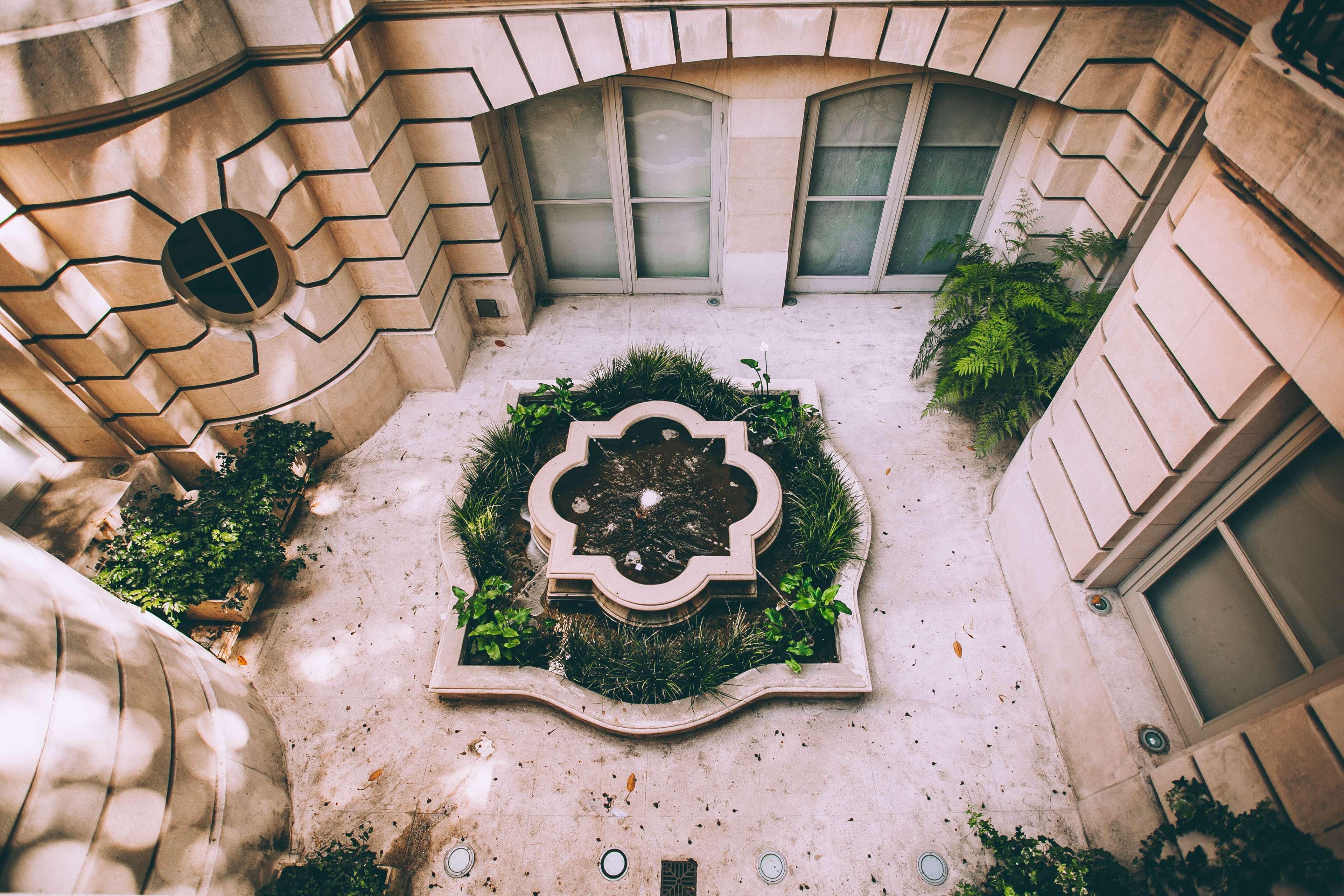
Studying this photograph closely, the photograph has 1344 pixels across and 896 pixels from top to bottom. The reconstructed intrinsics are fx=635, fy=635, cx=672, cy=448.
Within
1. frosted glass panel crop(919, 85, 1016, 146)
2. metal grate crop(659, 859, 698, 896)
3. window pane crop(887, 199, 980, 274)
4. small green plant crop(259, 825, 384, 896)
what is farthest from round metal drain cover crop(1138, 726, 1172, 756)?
frosted glass panel crop(919, 85, 1016, 146)

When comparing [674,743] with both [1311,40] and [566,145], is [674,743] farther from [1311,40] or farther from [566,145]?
[566,145]

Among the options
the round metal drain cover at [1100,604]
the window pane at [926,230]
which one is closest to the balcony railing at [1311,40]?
the round metal drain cover at [1100,604]

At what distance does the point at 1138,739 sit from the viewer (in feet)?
13.1

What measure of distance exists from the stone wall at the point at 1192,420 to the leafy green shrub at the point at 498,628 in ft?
12.9

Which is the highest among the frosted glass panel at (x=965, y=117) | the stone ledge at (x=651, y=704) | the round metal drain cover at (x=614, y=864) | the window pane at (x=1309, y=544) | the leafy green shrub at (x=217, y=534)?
the frosted glass panel at (x=965, y=117)

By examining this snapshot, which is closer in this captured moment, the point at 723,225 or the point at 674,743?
the point at 674,743

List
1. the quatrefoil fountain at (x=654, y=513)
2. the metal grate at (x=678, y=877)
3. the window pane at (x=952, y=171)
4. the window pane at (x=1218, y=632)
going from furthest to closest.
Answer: the window pane at (x=952, y=171)
the quatrefoil fountain at (x=654, y=513)
the metal grate at (x=678, y=877)
the window pane at (x=1218, y=632)

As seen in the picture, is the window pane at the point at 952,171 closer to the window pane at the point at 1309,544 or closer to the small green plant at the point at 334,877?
the window pane at the point at 1309,544

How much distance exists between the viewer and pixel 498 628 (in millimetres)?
4809

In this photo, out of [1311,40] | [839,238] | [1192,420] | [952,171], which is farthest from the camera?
[839,238]

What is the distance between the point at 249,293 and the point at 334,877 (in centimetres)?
450

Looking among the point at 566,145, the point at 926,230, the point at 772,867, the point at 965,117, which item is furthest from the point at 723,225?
the point at 772,867

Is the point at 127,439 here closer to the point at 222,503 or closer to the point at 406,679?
the point at 222,503

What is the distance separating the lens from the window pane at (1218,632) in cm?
348
